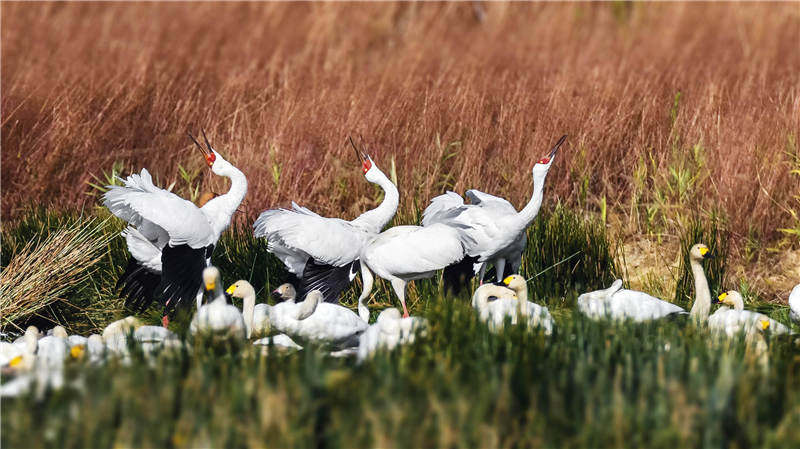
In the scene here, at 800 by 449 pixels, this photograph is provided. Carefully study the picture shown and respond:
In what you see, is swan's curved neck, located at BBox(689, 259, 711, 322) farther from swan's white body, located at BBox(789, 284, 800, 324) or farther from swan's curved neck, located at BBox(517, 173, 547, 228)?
swan's curved neck, located at BBox(517, 173, 547, 228)

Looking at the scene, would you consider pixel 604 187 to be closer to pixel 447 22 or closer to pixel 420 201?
pixel 420 201

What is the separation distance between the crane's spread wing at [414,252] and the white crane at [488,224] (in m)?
0.28

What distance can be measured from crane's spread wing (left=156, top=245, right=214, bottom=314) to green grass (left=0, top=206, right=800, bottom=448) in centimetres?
146

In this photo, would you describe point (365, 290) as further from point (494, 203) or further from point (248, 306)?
point (494, 203)

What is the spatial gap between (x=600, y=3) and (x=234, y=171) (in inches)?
420

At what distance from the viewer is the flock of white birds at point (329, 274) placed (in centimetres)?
496

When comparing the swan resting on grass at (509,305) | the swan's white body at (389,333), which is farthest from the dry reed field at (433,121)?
the swan's white body at (389,333)

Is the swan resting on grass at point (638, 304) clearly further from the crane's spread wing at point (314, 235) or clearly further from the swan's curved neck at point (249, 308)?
the swan's curved neck at point (249, 308)

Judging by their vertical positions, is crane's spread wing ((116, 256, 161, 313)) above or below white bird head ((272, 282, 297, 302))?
below

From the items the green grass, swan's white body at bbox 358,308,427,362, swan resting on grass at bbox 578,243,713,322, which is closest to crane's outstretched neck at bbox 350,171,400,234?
swan's white body at bbox 358,308,427,362

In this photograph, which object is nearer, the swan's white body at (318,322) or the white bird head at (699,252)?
the swan's white body at (318,322)

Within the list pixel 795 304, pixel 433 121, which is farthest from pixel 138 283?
pixel 795 304

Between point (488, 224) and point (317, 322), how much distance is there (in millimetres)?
1332

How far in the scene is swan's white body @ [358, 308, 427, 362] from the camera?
443 centimetres
